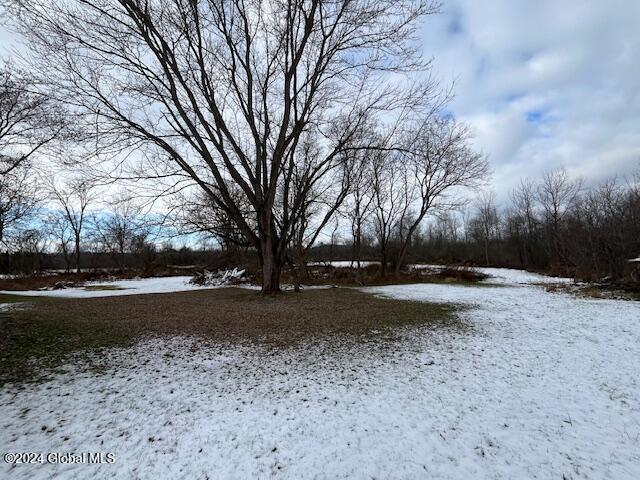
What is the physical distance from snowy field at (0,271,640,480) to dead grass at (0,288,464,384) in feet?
2.49

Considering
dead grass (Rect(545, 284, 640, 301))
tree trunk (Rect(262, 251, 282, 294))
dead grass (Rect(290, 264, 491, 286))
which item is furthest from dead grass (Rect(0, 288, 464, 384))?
dead grass (Rect(290, 264, 491, 286))

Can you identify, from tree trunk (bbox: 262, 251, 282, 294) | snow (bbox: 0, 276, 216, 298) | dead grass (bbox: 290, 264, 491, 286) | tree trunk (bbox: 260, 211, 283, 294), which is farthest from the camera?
dead grass (bbox: 290, 264, 491, 286)

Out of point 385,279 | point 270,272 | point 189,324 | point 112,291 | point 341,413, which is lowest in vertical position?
point 341,413

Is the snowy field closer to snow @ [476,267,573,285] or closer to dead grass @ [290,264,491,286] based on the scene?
dead grass @ [290,264,491,286]

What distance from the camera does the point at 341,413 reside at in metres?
3.42

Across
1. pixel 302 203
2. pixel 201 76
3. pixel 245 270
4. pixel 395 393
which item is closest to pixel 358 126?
pixel 302 203

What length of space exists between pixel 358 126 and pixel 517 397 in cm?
1055

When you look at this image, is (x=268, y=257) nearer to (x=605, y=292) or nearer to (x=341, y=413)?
(x=341, y=413)

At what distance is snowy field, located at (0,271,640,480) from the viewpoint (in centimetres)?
264

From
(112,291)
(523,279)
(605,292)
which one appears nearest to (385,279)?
(523,279)

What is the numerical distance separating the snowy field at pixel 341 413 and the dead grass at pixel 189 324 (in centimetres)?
76

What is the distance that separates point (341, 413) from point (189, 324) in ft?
16.6

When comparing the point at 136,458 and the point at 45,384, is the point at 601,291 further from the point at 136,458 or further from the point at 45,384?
the point at 45,384

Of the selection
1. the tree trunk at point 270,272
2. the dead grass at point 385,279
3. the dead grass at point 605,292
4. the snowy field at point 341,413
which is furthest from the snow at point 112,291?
the dead grass at point 605,292
